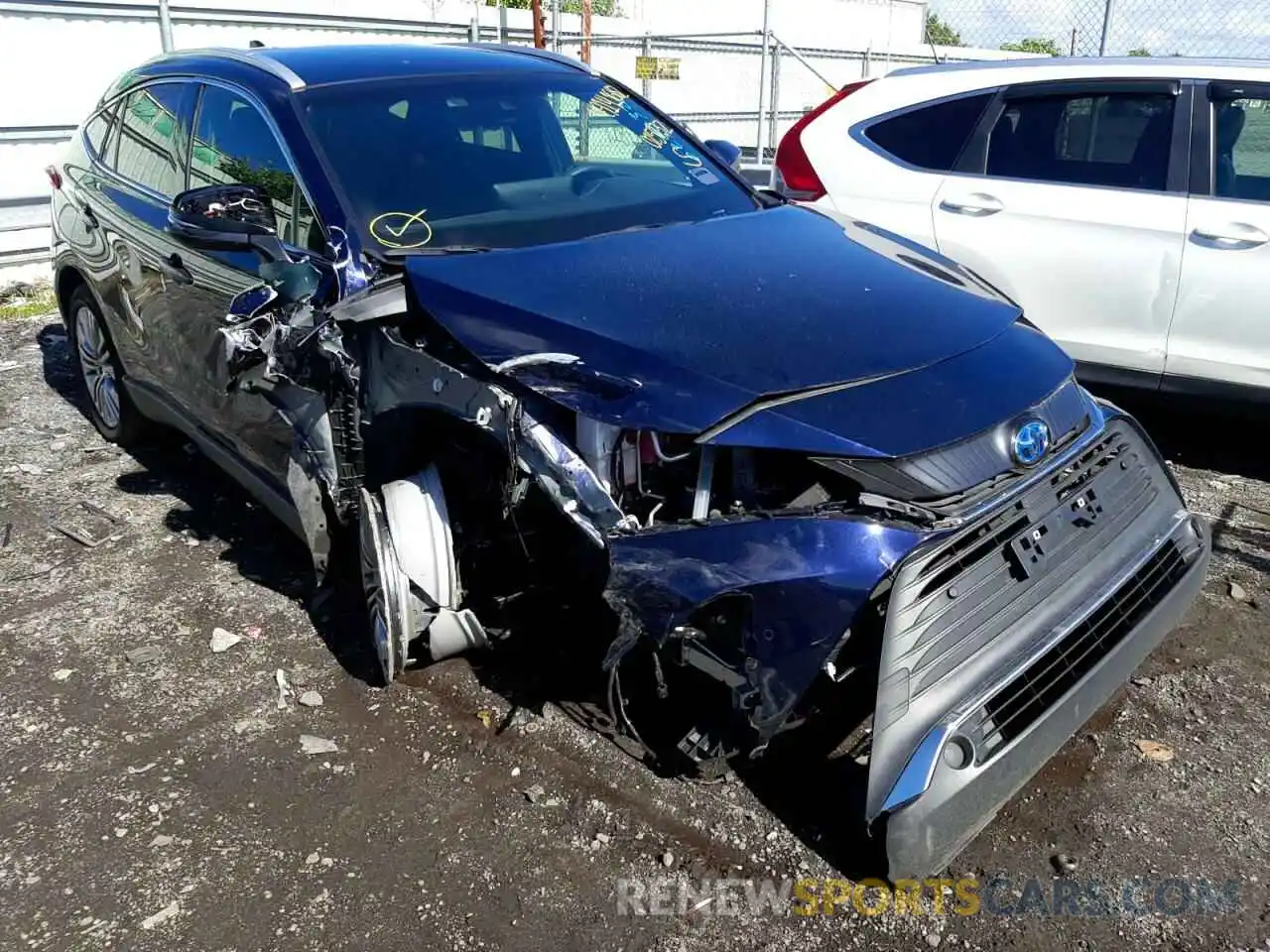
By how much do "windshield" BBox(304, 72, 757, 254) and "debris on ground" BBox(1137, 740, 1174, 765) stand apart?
214cm

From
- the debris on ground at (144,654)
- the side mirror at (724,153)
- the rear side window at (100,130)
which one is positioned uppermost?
the rear side window at (100,130)

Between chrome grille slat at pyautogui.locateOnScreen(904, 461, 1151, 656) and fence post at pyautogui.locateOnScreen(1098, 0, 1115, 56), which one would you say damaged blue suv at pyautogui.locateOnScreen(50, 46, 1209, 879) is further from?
fence post at pyautogui.locateOnScreen(1098, 0, 1115, 56)

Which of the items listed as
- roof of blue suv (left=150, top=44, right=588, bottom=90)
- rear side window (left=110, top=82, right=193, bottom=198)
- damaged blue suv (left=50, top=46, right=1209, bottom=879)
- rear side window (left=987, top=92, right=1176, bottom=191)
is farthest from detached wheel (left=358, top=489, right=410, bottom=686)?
rear side window (left=987, top=92, right=1176, bottom=191)

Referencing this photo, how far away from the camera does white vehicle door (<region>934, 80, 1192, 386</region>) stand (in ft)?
15.6

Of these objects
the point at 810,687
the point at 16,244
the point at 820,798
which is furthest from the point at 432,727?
the point at 16,244

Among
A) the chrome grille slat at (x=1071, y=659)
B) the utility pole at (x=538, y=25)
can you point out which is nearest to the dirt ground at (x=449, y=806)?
the chrome grille slat at (x=1071, y=659)

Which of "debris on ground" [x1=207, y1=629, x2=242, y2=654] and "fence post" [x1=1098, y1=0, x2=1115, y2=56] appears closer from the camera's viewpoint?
"debris on ground" [x1=207, y1=629, x2=242, y2=654]

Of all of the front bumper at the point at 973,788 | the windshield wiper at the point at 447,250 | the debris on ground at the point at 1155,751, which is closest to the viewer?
the front bumper at the point at 973,788

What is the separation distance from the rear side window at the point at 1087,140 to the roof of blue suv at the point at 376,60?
2.17m

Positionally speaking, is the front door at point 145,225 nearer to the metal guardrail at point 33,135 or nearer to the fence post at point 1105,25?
the metal guardrail at point 33,135

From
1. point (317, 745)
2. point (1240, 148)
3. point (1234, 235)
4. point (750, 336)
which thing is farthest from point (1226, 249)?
point (317, 745)

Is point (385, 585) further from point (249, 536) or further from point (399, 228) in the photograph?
point (249, 536)

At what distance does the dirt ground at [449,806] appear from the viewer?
8.18 feet

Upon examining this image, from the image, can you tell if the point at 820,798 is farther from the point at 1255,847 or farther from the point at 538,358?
the point at 538,358
